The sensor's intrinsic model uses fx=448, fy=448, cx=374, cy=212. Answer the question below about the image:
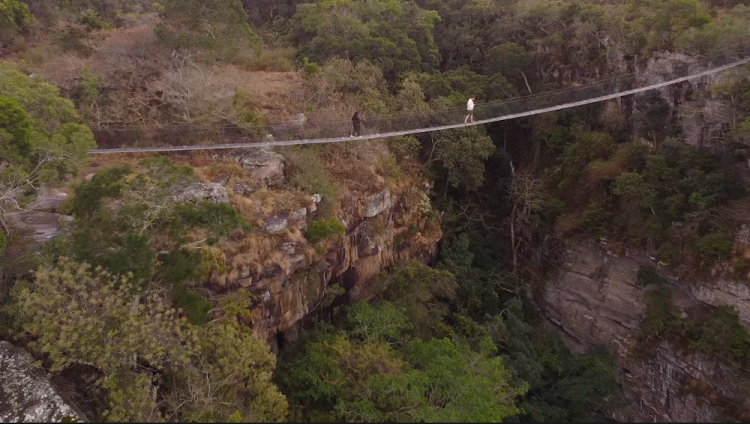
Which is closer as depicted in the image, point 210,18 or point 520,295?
point 210,18

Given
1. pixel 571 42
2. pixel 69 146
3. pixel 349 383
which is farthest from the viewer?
pixel 571 42

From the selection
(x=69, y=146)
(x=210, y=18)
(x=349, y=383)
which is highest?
(x=210, y=18)

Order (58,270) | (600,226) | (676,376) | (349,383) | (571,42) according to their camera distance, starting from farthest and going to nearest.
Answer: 1. (571,42)
2. (600,226)
3. (676,376)
4. (349,383)
5. (58,270)

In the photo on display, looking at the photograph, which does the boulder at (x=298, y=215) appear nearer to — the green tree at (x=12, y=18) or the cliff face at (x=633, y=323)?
the cliff face at (x=633, y=323)

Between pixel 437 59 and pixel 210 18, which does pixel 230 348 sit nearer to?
pixel 210 18

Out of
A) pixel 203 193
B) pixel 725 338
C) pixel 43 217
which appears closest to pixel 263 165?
pixel 203 193

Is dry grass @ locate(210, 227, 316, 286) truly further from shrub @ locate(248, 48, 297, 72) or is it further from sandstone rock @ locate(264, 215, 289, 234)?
shrub @ locate(248, 48, 297, 72)

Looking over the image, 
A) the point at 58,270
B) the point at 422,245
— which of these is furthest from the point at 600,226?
the point at 58,270
